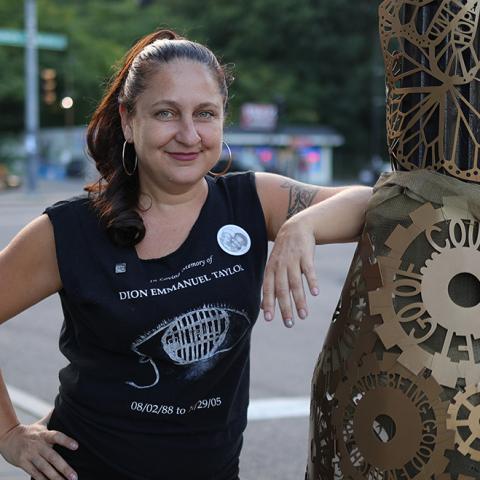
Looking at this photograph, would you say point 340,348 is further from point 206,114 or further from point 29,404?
point 29,404

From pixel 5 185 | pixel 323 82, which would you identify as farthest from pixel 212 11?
pixel 5 185

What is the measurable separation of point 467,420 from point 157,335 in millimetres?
697

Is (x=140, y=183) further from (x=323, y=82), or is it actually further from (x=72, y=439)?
(x=323, y=82)

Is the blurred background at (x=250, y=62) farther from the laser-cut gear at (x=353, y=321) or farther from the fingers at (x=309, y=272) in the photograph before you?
the fingers at (x=309, y=272)

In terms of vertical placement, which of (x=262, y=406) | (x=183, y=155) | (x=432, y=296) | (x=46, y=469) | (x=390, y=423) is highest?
(x=183, y=155)

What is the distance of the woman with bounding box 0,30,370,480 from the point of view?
1.90m

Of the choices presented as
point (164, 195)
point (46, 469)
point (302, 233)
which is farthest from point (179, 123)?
point (46, 469)

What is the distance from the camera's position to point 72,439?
2.01 m

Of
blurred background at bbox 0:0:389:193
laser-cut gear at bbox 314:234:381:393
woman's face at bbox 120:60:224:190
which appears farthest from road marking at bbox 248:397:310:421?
blurred background at bbox 0:0:389:193

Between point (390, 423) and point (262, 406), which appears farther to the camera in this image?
point (262, 406)

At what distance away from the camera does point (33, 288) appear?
2.00 meters

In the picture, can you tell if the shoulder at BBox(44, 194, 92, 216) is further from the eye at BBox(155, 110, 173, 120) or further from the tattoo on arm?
the tattoo on arm

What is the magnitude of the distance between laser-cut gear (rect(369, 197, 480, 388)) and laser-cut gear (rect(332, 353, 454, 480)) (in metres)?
0.04

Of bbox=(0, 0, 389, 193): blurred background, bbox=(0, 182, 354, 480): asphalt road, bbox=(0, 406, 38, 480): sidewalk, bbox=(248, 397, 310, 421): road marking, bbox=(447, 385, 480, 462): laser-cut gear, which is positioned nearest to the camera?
bbox=(447, 385, 480, 462): laser-cut gear
